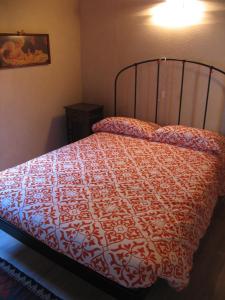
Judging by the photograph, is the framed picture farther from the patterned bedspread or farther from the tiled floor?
the tiled floor

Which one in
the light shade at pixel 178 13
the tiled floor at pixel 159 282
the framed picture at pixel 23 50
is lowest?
the tiled floor at pixel 159 282

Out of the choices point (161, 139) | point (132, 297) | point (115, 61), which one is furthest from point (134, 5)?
point (132, 297)

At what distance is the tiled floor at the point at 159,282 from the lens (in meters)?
1.78

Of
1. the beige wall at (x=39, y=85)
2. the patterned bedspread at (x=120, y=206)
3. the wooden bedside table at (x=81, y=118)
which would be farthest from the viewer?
the wooden bedside table at (x=81, y=118)

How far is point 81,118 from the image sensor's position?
342cm

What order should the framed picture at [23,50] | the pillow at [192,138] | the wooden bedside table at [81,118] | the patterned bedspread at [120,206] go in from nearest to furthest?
the patterned bedspread at [120,206]
the pillow at [192,138]
the framed picture at [23,50]
the wooden bedside table at [81,118]

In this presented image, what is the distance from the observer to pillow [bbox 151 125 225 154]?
2568 millimetres

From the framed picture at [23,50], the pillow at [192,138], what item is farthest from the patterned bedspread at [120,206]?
the framed picture at [23,50]

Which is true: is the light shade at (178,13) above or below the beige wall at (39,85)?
above

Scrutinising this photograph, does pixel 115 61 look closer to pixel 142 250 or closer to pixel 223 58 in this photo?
pixel 223 58

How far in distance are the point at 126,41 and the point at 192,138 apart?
1487 millimetres

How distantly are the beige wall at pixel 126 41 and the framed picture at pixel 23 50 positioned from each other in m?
0.66

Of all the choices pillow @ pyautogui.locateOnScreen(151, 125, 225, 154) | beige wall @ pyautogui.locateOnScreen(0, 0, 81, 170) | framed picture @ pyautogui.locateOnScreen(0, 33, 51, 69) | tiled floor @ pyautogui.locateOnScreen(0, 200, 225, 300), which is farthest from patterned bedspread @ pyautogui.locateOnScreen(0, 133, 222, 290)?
framed picture @ pyautogui.locateOnScreen(0, 33, 51, 69)

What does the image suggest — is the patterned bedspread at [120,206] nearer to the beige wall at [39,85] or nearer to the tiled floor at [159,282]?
the tiled floor at [159,282]
